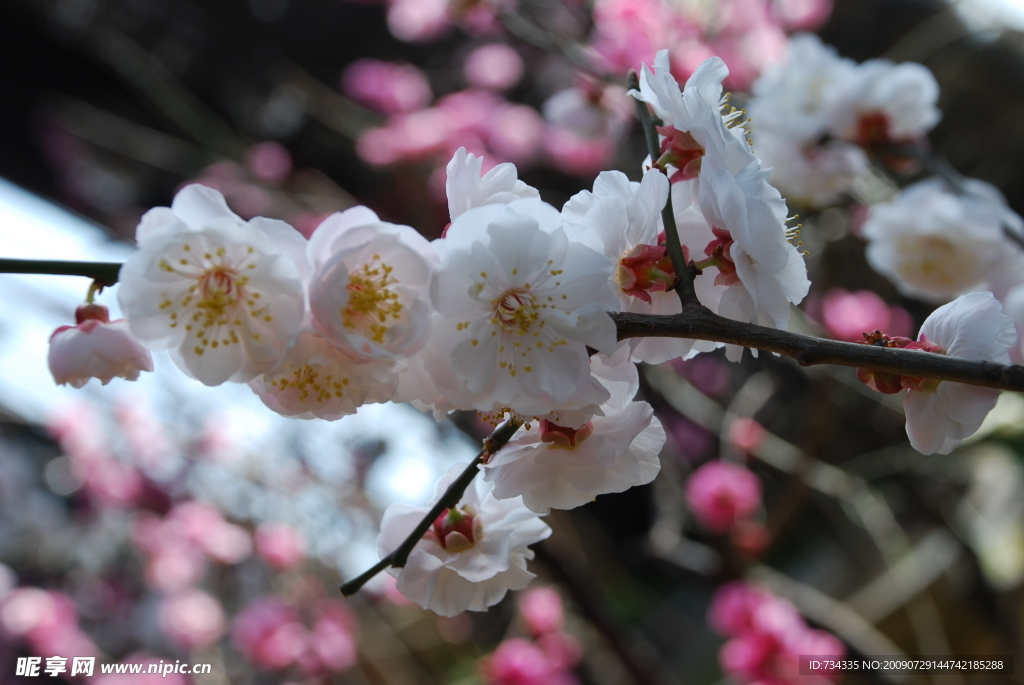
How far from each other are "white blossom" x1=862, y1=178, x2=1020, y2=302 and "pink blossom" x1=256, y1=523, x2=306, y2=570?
2106 mm

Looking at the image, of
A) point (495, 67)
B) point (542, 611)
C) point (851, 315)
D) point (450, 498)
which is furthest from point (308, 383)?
point (495, 67)

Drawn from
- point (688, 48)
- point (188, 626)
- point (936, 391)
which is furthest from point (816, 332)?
point (188, 626)

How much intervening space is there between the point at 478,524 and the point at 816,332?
5.20 ft

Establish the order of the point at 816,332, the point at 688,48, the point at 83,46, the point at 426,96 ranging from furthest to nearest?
the point at 426,96 → the point at 83,46 → the point at 688,48 → the point at 816,332

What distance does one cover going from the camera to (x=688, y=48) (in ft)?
7.22

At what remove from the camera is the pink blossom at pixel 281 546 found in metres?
2.41

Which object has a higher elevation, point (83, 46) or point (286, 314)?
point (286, 314)

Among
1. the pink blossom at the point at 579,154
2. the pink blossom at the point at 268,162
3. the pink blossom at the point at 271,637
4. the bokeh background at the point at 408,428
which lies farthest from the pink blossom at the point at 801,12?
the pink blossom at the point at 271,637

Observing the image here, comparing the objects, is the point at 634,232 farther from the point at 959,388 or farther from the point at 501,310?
the point at 959,388

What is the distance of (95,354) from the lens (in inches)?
20.6

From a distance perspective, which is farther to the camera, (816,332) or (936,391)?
(816,332)

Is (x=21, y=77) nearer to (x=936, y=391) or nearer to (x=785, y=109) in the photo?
(x=785, y=109)

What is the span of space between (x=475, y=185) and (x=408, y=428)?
6.58ft

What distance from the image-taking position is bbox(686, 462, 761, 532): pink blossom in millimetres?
1858
